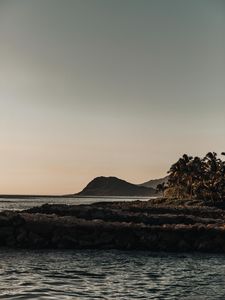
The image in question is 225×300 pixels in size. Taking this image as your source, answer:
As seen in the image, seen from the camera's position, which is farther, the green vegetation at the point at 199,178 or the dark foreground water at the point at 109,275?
the green vegetation at the point at 199,178

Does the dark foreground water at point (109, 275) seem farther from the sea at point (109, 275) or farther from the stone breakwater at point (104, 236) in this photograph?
the stone breakwater at point (104, 236)

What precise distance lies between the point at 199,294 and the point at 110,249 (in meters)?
17.9

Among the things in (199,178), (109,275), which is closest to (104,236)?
(109,275)

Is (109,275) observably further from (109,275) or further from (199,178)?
(199,178)

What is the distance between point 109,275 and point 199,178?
3752 inches

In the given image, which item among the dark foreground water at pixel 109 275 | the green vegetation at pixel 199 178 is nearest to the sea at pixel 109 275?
the dark foreground water at pixel 109 275

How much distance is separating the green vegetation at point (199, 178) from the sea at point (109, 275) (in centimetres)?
7620

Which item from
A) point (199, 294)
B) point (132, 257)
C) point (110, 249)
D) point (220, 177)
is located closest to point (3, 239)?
point (110, 249)

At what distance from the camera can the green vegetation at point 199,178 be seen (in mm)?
110812

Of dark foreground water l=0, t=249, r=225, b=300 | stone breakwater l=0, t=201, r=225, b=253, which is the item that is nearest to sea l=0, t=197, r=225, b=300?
dark foreground water l=0, t=249, r=225, b=300

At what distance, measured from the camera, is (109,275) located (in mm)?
25844

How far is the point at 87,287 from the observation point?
22234mm

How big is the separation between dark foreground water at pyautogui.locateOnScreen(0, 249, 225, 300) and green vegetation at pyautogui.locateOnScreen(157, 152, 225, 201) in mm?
76609

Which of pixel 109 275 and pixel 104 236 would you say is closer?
pixel 109 275
